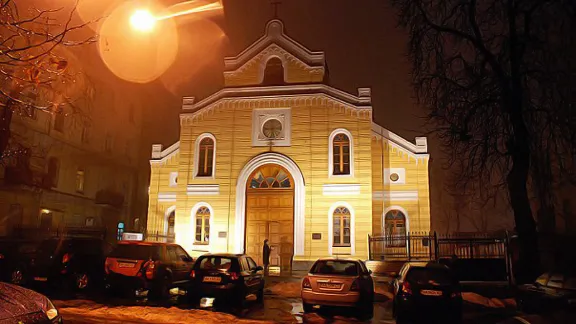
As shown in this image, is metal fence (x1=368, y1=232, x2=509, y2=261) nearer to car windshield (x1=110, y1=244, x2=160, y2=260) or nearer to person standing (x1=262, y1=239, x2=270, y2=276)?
person standing (x1=262, y1=239, x2=270, y2=276)

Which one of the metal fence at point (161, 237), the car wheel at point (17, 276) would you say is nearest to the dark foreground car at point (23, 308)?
the car wheel at point (17, 276)

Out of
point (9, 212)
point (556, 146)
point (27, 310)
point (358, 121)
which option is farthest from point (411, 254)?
point (9, 212)

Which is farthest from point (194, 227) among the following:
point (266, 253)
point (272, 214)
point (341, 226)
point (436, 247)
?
point (436, 247)

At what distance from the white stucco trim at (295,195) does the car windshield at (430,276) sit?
477 inches

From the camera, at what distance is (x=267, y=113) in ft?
84.0

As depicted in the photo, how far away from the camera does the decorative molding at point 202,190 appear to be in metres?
25.2

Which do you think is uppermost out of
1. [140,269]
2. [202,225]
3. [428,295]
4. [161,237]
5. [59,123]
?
[59,123]

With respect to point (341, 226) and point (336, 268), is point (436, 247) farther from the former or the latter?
point (336, 268)

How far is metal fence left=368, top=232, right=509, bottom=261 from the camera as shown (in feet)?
61.6

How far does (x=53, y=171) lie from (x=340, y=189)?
2277 cm

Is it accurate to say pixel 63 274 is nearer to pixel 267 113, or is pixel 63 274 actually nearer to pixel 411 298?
pixel 411 298

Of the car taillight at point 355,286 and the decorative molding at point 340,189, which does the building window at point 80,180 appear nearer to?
the decorative molding at point 340,189

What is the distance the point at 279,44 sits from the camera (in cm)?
2653

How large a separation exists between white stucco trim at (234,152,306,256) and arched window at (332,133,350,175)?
6.47ft
